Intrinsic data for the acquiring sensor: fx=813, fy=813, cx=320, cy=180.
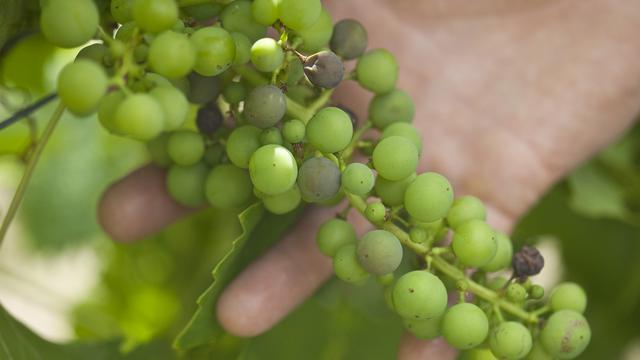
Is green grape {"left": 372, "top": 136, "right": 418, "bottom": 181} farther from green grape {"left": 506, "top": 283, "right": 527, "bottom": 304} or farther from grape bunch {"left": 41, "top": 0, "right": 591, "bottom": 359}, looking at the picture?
green grape {"left": 506, "top": 283, "right": 527, "bottom": 304}

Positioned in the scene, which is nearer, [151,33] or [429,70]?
[151,33]

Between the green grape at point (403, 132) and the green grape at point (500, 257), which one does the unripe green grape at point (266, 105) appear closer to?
the green grape at point (403, 132)

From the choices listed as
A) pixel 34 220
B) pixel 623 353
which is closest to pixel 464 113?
pixel 623 353

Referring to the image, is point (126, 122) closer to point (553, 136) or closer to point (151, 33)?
point (151, 33)

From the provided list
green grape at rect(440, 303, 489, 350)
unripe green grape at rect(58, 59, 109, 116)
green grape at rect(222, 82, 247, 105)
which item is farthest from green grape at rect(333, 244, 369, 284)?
unripe green grape at rect(58, 59, 109, 116)

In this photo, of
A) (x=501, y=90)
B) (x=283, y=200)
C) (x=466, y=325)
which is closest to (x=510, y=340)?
(x=466, y=325)

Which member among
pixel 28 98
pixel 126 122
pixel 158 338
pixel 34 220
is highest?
pixel 126 122

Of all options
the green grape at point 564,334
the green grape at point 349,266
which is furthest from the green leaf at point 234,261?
the green grape at point 564,334
